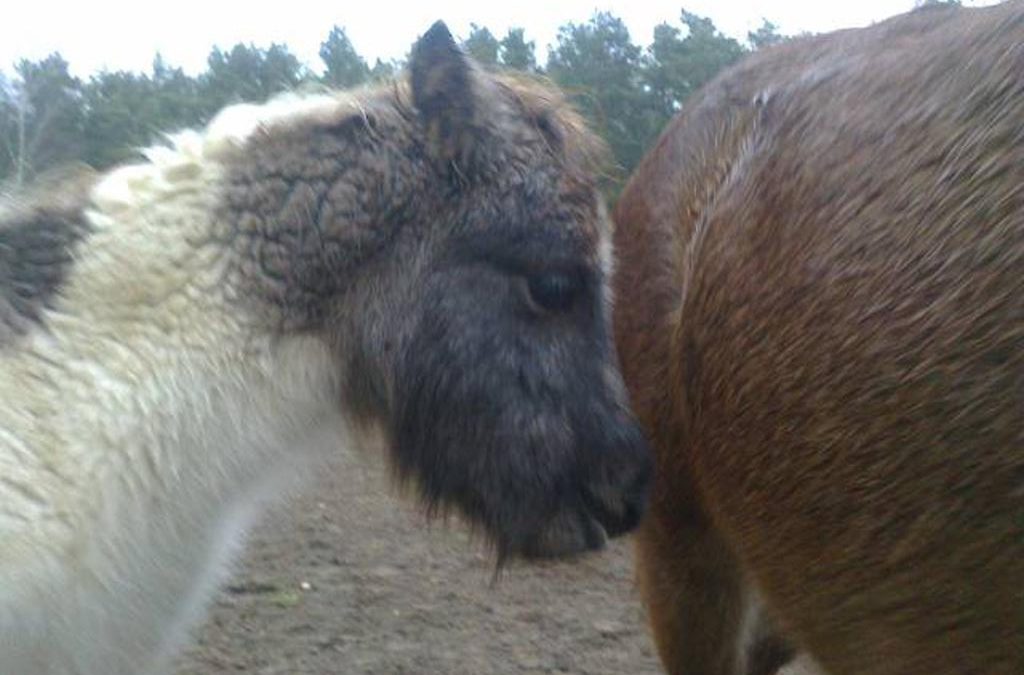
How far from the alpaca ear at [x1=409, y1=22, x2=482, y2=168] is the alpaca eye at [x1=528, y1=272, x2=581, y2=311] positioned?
32 cm

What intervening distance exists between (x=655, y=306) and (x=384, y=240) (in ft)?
3.04

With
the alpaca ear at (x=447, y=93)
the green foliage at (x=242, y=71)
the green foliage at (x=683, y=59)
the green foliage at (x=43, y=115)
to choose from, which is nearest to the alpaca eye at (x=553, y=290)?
the alpaca ear at (x=447, y=93)

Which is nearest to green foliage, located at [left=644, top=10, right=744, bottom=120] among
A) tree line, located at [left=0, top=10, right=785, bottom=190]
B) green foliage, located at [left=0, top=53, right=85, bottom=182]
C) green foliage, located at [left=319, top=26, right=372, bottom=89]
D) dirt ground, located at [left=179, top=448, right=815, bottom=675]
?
tree line, located at [left=0, top=10, right=785, bottom=190]

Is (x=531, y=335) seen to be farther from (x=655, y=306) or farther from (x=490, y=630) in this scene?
(x=490, y=630)

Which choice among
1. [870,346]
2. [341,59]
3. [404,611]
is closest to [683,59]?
[341,59]

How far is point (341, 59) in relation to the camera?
5.44m

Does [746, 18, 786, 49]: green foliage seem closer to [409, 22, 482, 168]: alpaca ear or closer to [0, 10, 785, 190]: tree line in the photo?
[0, 10, 785, 190]: tree line

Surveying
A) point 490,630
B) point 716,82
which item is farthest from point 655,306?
point 490,630

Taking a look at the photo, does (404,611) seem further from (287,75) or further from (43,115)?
(43,115)

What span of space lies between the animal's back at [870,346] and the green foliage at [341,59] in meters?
1.59

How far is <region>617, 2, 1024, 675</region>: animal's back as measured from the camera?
7.82 feet

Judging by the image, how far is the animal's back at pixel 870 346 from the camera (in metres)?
2.38

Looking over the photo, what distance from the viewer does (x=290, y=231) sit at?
9.19 ft

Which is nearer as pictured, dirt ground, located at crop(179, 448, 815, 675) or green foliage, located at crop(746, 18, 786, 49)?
dirt ground, located at crop(179, 448, 815, 675)
